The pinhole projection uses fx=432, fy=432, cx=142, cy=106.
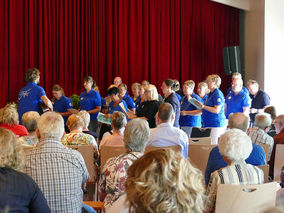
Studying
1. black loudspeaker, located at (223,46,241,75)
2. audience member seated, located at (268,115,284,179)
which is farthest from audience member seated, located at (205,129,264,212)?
black loudspeaker, located at (223,46,241,75)

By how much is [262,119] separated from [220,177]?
6.84ft

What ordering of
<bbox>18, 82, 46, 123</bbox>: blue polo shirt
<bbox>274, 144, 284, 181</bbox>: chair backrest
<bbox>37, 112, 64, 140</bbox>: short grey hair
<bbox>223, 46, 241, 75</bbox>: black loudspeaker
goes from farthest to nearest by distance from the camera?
<bbox>223, 46, 241, 75</bbox>: black loudspeaker, <bbox>18, 82, 46, 123</bbox>: blue polo shirt, <bbox>274, 144, 284, 181</bbox>: chair backrest, <bbox>37, 112, 64, 140</bbox>: short grey hair

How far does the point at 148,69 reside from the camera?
38.0ft

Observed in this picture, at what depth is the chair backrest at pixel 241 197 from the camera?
2.54 meters

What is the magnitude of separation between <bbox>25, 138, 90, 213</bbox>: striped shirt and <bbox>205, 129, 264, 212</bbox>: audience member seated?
913mm

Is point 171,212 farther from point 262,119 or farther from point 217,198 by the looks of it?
point 262,119

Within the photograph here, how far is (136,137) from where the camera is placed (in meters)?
3.06

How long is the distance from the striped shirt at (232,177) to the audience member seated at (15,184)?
41.3 inches

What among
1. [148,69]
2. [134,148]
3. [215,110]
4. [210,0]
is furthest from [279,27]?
[134,148]

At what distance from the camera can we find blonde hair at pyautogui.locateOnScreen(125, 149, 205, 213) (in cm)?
154

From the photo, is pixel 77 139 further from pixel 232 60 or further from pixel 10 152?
pixel 232 60

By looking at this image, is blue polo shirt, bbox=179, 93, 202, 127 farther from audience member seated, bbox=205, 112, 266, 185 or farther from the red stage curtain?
the red stage curtain

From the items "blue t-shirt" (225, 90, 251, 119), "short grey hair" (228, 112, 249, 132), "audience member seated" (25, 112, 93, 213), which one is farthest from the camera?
"blue t-shirt" (225, 90, 251, 119)

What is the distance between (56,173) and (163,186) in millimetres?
1515
